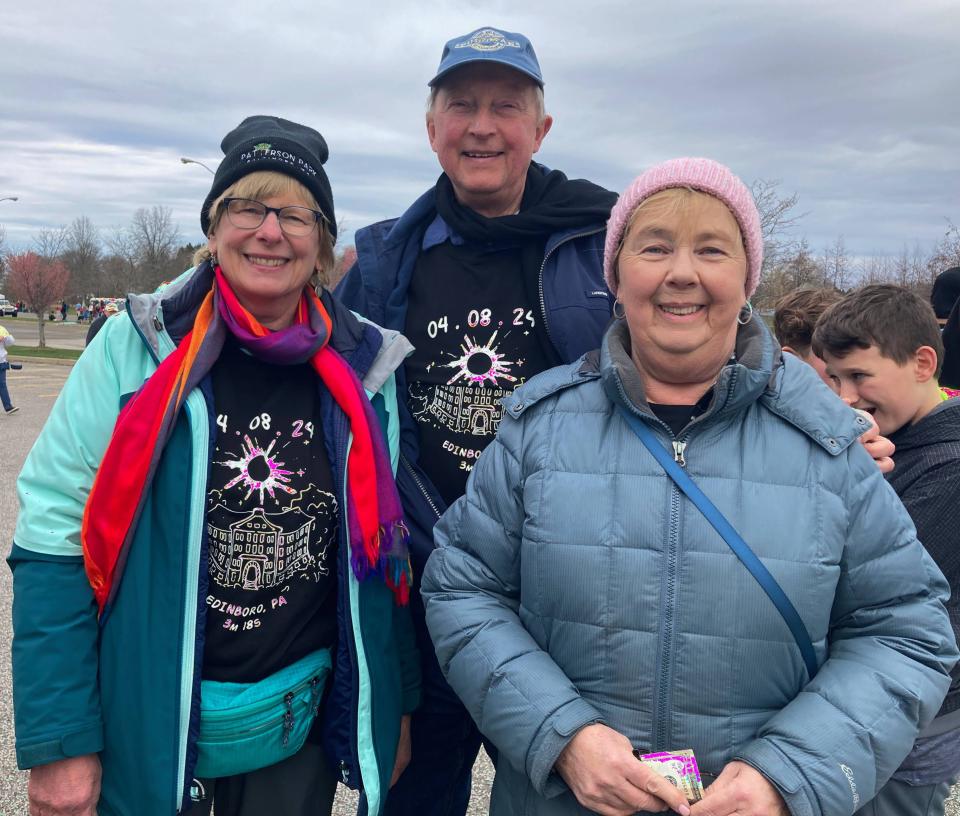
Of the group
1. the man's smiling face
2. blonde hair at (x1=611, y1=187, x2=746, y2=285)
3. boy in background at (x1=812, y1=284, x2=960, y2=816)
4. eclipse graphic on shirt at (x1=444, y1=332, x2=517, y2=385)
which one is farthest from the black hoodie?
the man's smiling face

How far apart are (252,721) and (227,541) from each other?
48cm

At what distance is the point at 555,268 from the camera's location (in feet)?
7.75

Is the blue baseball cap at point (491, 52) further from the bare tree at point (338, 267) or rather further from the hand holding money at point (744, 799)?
the hand holding money at point (744, 799)

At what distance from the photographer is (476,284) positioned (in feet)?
7.95

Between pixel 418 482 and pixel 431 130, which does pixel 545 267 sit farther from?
pixel 418 482

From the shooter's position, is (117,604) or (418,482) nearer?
(117,604)

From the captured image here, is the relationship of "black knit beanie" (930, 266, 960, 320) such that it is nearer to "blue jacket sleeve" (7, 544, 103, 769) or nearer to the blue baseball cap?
the blue baseball cap

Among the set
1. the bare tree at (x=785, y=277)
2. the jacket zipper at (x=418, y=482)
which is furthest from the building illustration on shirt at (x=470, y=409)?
the bare tree at (x=785, y=277)

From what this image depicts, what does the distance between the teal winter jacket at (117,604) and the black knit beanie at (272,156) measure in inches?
15.9

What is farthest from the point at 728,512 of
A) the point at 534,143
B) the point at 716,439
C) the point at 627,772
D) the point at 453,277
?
the point at 534,143

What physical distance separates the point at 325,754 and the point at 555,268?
1.62m

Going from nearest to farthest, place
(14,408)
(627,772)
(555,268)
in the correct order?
(627,772)
(555,268)
(14,408)

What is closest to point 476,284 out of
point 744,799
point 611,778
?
point 611,778

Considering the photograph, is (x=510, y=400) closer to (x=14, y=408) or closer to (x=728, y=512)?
(x=728, y=512)
